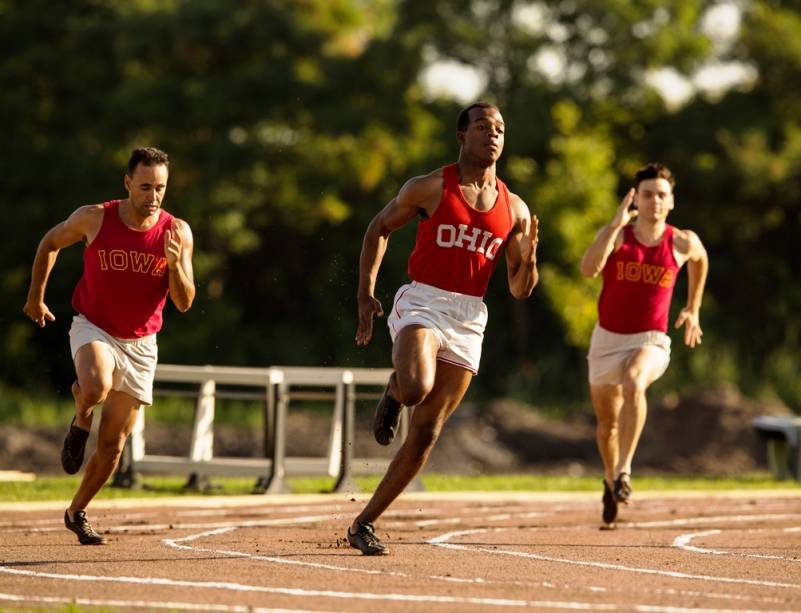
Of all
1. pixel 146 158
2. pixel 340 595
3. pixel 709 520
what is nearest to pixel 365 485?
pixel 709 520

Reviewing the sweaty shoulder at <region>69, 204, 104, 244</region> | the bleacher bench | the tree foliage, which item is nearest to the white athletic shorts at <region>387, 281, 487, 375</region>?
the sweaty shoulder at <region>69, 204, 104, 244</region>

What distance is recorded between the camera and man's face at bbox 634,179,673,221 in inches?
527

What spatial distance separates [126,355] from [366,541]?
191 cm

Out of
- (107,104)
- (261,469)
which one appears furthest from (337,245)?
(261,469)

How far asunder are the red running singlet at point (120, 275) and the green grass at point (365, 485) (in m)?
4.37

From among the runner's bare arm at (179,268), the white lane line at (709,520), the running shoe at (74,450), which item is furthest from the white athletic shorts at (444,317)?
the white lane line at (709,520)

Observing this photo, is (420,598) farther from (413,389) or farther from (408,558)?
(408,558)

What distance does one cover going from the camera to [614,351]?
13344 millimetres

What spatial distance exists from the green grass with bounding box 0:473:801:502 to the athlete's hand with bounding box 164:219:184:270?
4.73m

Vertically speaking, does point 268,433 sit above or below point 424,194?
below

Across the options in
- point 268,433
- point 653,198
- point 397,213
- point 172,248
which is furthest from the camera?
point 268,433

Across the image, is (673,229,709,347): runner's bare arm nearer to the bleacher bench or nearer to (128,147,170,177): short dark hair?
(128,147,170,177): short dark hair

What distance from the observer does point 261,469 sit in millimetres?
16672

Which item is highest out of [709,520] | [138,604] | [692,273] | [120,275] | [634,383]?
[692,273]
